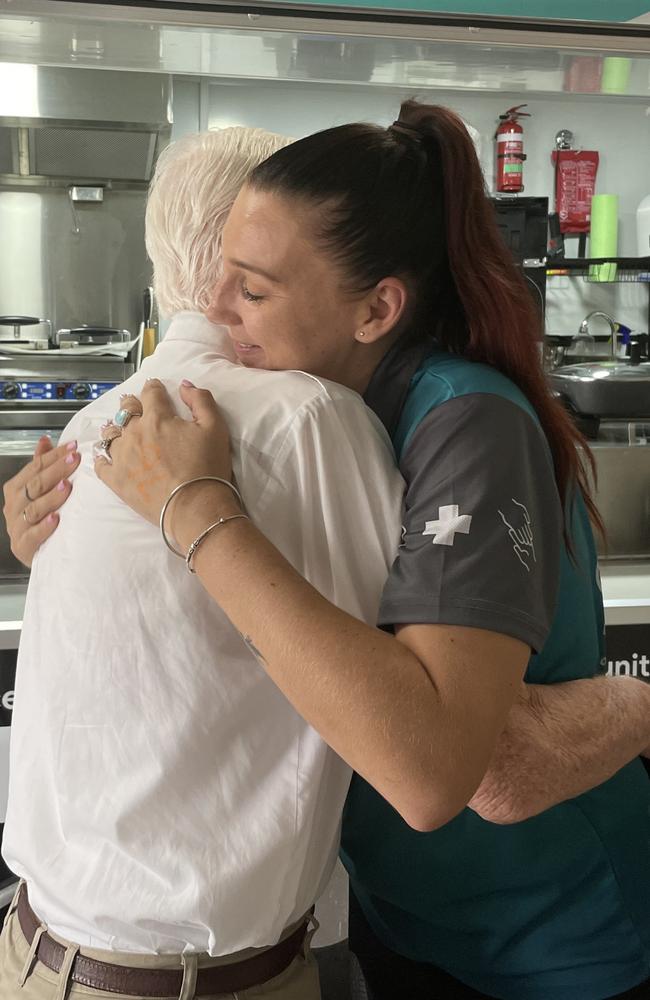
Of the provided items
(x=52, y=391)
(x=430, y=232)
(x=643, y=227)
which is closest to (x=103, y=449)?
(x=430, y=232)

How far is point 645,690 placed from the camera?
1.18 metres

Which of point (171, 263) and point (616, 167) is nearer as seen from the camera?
point (171, 263)

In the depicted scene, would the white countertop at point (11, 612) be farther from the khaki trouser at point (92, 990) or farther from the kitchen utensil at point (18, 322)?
the kitchen utensil at point (18, 322)

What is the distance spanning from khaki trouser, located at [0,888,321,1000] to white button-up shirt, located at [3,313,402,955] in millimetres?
14

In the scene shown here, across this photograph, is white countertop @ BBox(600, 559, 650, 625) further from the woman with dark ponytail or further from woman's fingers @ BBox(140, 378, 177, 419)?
woman's fingers @ BBox(140, 378, 177, 419)

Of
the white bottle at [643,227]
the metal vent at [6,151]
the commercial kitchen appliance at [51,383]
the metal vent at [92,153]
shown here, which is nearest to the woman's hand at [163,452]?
the commercial kitchen appliance at [51,383]

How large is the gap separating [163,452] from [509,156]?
445 cm

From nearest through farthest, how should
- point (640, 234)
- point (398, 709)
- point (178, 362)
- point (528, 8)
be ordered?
point (398, 709), point (178, 362), point (528, 8), point (640, 234)

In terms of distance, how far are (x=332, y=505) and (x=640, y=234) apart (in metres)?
4.80

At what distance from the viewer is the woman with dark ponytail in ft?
2.74

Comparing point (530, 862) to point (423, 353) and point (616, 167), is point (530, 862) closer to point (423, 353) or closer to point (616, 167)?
point (423, 353)

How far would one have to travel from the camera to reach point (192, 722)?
0.92 m

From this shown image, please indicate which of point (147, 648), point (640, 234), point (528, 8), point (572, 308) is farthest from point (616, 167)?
point (147, 648)

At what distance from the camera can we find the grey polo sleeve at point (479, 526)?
882mm
